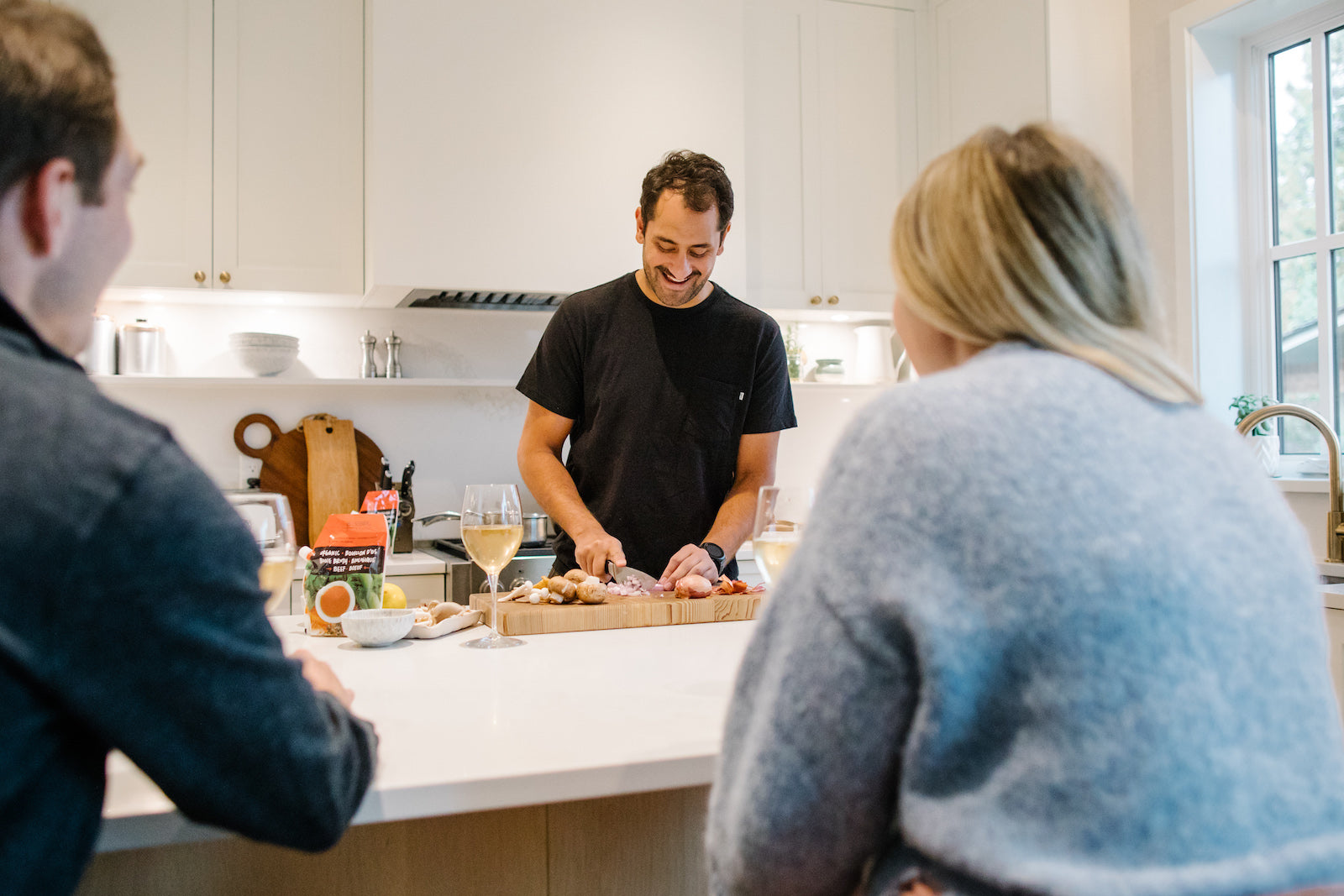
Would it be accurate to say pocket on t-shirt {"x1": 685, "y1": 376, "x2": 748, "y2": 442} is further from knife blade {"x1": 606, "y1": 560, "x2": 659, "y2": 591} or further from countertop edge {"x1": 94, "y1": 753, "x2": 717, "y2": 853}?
countertop edge {"x1": 94, "y1": 753, "x2": 717, "y2": 853}

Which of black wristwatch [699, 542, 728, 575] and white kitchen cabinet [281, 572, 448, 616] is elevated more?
black wristwatch [699, 542, 728, 575]

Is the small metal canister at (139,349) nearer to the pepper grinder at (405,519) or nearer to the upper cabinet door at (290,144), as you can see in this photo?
the upper cabinet door at (290,144)

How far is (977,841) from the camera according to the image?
57 centimetres

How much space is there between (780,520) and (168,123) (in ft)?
9.00

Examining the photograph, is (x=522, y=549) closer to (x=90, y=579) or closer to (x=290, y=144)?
(x=290, y=144)

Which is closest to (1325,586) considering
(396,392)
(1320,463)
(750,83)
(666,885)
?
(1320,463)

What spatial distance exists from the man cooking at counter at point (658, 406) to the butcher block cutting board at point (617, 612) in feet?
2.03

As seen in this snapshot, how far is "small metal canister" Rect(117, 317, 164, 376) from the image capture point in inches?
125

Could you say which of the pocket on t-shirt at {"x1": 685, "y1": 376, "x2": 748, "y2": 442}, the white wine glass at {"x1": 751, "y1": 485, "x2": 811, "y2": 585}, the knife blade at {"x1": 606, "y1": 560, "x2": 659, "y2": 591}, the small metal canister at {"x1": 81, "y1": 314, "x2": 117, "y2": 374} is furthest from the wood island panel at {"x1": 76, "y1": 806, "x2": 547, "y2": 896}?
the small metal canister at {"x1": 81, "y1": 314, "x2": 117, "y2": 374}

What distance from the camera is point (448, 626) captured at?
1.47 m

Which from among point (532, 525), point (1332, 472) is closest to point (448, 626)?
point (532, 525)

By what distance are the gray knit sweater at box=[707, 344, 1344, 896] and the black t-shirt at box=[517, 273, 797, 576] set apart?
1675 mm

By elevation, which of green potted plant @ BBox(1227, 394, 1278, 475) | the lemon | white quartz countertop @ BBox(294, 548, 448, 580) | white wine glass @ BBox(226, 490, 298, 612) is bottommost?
white quartz countertop @ BBox(294, 548, 448, 580)

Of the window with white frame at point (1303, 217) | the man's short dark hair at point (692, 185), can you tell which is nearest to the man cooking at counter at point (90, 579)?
the man's short dark hair at point (692, 185)
